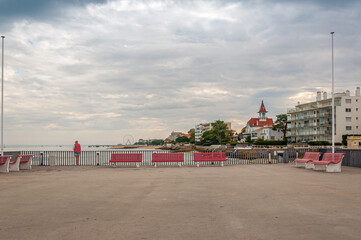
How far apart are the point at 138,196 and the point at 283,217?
4520 millimetres

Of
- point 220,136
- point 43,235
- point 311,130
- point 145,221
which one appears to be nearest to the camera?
point 43,235

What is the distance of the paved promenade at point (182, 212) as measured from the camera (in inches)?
229

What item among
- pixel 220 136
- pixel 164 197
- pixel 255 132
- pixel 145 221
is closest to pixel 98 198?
pixel 164 197

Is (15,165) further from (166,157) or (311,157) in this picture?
(311,157)

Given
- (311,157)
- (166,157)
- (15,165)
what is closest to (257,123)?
(311,157)

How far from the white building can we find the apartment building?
20881 millimetres

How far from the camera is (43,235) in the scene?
5.71 metres

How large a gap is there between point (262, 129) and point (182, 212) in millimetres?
124940

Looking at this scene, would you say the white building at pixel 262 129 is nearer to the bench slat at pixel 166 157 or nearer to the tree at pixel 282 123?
the tree at pixel 282 123

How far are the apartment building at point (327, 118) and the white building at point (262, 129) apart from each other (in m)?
20.9

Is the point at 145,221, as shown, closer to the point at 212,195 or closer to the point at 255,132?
the point at 212,195

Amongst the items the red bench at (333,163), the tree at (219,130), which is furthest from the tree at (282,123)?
the red bench at (333,163)

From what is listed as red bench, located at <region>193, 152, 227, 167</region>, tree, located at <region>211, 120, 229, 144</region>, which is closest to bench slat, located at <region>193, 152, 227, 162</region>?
red bench, located at <region>193, 152, 227, 167</region>

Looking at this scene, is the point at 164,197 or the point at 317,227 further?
the point at 164,197
